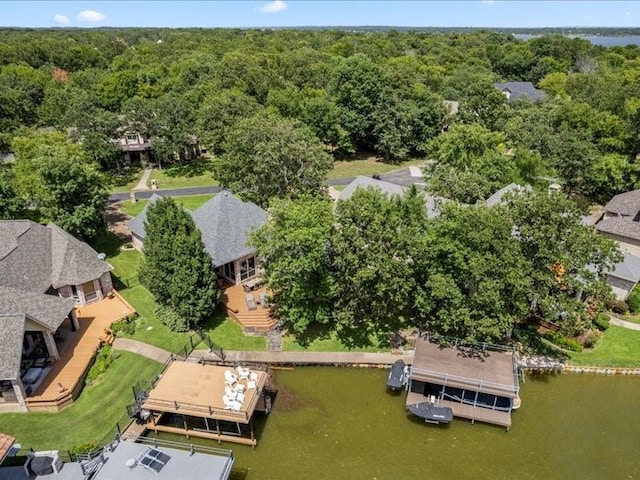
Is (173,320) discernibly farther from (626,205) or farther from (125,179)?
(626,205)

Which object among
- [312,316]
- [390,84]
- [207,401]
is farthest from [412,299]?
[390,84]

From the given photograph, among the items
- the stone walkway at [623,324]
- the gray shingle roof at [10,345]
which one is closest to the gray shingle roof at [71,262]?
the gray shingle roof at [10,345]

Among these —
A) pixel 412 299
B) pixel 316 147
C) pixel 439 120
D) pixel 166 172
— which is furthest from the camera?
pixel 439 120

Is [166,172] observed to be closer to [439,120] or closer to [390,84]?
[390,84]

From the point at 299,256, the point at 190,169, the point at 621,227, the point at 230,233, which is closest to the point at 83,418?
the point at 299,256

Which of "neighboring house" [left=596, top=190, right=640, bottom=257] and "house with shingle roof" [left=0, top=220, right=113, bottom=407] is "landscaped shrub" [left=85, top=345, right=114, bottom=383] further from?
"neighboring house" [left=596, top=190, right=640, bottom=257]
